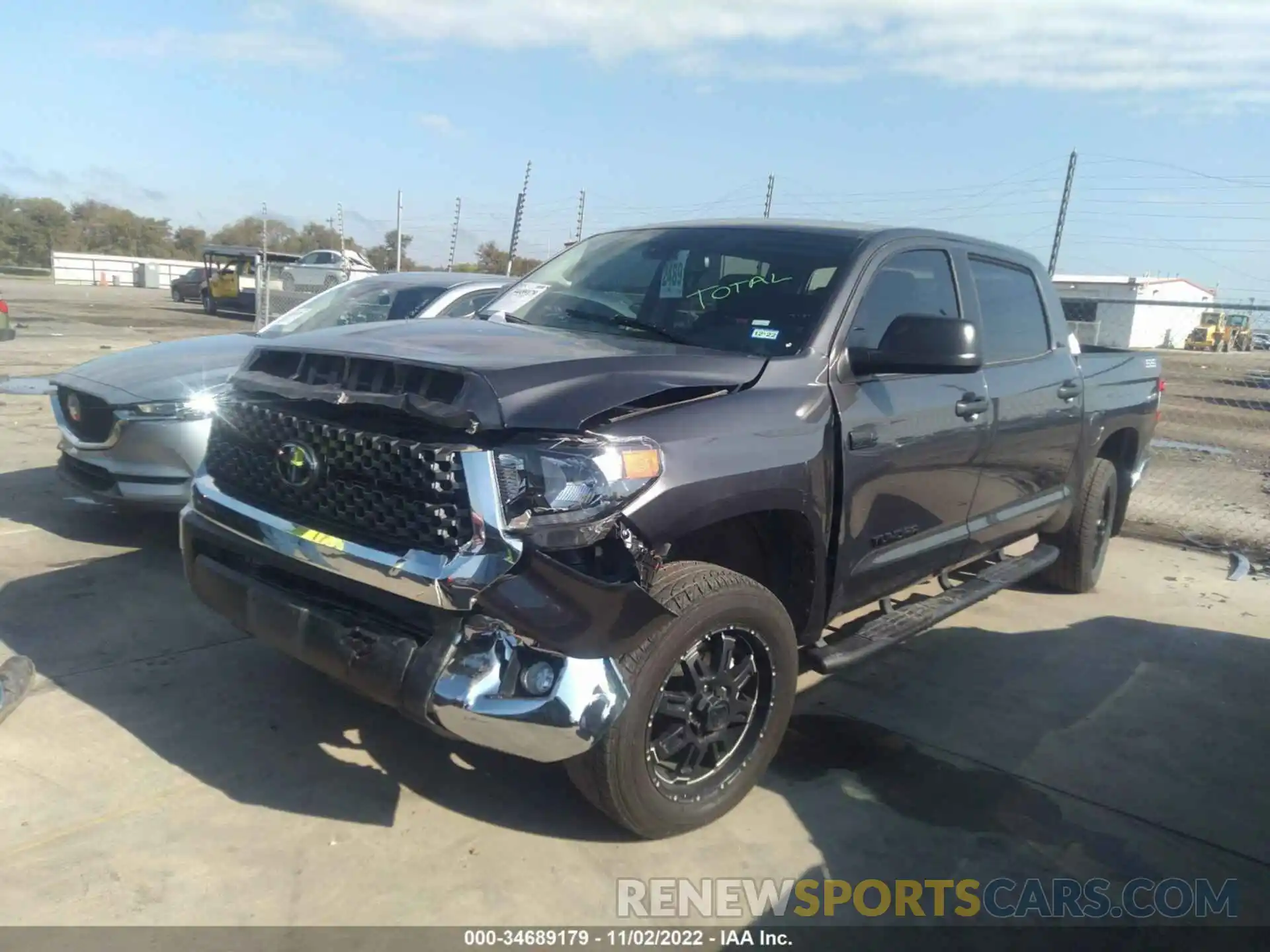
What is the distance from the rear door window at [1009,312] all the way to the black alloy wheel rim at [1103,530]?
1435 mm

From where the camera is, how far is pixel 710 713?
10.9 ft

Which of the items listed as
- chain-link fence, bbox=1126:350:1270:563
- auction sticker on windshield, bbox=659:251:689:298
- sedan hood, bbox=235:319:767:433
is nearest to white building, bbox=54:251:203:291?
chain-link fence, bbox=1126:350:1270:563

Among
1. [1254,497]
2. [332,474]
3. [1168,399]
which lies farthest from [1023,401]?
[1168,399]

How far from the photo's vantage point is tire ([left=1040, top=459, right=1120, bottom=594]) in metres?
6.11

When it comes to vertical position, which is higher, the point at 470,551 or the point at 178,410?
the point at 470,551

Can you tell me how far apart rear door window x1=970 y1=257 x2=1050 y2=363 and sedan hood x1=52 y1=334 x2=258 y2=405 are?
389 cm

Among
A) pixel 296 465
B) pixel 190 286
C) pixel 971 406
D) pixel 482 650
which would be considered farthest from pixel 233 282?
pixel 482 650

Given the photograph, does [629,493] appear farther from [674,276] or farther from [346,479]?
[674,276]

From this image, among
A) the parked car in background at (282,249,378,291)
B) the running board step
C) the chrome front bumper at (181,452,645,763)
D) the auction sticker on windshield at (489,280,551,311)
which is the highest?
the auction sticker on windshield at (489,280,551,311)

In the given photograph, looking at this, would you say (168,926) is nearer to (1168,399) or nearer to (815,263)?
(815,263)

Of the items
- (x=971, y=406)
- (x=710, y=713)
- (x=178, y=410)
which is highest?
(x=971, y=406)

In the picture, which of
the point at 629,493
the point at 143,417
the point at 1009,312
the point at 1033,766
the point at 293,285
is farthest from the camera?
the point at 293,285

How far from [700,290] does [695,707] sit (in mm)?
1711

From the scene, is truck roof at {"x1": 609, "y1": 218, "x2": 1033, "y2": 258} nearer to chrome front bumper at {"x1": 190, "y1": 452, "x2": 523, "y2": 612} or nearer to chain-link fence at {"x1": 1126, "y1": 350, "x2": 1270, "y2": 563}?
chrome front bumper at {"x1": 190, "y1": 452, "x2": 523, "y2": 612}
